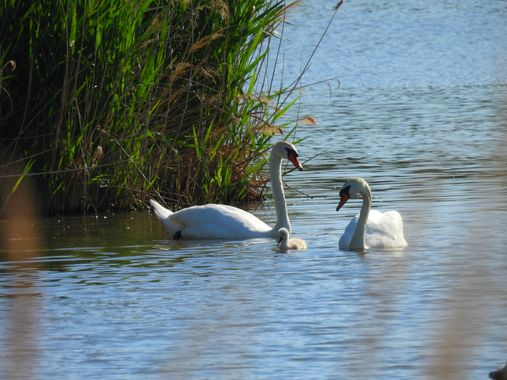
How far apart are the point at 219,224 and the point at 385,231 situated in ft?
4.12

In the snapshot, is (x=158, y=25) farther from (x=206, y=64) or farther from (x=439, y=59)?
(x=439, y=59)

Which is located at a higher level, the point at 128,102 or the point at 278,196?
the point at 128,102

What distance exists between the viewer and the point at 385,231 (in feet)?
29.5

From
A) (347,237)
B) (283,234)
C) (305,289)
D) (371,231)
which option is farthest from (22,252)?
(305,289)

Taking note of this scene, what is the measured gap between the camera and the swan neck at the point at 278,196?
956cm

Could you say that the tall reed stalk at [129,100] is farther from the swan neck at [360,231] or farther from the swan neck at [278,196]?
the swan neck at [360,231]

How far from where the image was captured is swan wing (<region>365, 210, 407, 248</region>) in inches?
349

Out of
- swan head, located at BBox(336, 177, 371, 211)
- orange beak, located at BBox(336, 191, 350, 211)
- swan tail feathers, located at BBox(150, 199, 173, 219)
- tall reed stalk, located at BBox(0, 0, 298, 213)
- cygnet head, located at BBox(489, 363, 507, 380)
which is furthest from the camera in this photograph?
tall reed stalk, located at BBox(0, 0, 298, 213)

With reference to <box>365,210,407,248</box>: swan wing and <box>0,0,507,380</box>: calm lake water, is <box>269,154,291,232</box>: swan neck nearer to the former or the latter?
<box>0,0,507,380</box>: calm lake water

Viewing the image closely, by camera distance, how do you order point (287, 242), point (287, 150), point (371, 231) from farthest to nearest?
point (287, 150) < point (371, 231) < point (287, 242)

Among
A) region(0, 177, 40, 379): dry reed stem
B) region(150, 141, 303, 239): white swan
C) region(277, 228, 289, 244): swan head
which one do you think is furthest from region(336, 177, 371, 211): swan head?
region(0, 177, 40, 379): dry reed stem

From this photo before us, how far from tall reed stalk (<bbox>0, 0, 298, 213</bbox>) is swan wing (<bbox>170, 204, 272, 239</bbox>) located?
892 mm

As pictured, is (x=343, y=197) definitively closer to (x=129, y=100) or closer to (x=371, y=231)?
(x=371, y=231)

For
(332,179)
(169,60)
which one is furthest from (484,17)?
(169,60)
